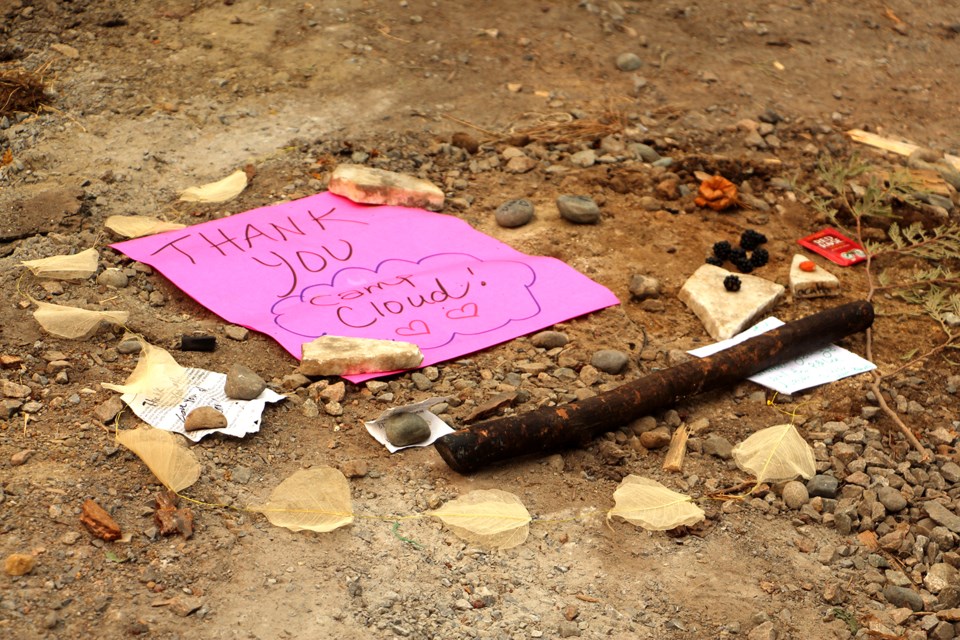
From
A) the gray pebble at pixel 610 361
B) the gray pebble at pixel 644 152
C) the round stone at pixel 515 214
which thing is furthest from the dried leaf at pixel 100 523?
the gray pebble at pixel 644 152

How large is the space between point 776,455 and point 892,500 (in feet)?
0.95

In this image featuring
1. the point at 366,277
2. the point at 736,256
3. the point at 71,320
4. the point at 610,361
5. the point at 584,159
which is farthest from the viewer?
the point at 584,159

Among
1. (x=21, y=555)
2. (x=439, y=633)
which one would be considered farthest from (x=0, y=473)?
(x=439, y=633)

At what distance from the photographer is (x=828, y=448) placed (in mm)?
2689

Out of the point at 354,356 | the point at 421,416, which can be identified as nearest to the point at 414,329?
the point at 354,356

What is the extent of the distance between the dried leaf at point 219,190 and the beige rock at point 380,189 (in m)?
0.33

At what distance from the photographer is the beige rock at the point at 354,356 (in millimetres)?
2775

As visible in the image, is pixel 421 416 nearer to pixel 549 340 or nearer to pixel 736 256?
pixel 549 340

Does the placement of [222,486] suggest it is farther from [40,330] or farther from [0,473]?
[40,330]

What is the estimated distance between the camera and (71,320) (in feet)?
9.09

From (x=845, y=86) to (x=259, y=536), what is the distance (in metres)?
3.90

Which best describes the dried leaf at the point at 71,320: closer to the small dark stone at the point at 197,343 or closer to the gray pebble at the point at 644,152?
the small dark stone at the point at 197,343

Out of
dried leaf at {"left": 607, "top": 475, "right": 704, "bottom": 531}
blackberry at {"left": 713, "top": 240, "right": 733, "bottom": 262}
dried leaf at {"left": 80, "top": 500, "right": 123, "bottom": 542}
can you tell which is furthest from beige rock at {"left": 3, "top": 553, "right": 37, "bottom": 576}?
blackberry at {"left": 713, "top": 240, "right": 733, "bottom": 262}

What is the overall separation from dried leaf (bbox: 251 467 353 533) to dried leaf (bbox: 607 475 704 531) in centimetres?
62
